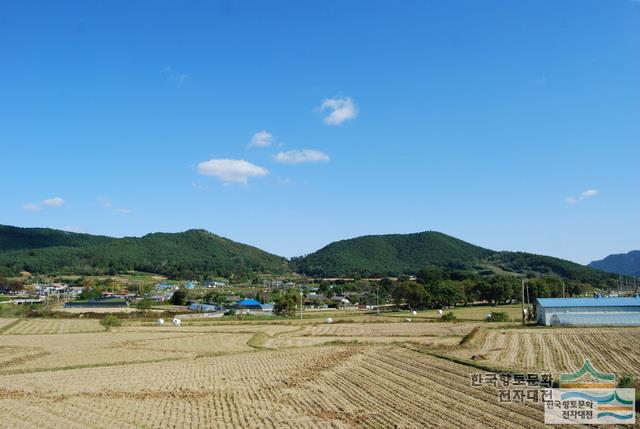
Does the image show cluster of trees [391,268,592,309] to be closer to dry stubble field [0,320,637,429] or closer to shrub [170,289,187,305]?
shrub [170,289,187,305]

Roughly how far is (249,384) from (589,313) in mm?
46631

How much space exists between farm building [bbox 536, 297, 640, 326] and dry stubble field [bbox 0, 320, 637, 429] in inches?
498

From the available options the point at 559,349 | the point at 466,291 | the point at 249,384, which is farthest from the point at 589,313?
the point at 466,291

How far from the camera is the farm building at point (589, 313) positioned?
55250mm

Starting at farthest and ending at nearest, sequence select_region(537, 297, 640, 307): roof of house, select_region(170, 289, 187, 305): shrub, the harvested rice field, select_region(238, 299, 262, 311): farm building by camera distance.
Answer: select_region(170, 289, 187, 305): shrub, select_region(238, 299, 262, 311): farm building, select_region(537, 297, 640, 307): roof of house, the harvested rice field

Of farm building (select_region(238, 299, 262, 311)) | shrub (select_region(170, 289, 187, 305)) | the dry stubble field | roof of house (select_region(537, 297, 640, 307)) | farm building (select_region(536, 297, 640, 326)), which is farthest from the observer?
shrub (select_region(170, 289, 187, 305))

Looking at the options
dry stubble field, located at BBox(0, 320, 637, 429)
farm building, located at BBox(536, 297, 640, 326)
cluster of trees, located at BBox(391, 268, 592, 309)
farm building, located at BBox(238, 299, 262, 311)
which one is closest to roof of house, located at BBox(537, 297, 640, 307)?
farm building, located at BBox(536, 297, 640, 326)

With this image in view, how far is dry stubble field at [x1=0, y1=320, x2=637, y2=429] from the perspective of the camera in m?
16.6

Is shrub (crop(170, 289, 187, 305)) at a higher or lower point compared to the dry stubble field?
higher

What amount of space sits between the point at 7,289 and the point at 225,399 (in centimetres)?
15683

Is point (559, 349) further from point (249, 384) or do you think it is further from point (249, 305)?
point (249, 305)

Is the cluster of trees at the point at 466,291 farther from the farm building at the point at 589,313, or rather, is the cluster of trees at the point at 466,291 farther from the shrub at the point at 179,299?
the shrub at the point at 179,299

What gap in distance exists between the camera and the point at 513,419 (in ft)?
50.9

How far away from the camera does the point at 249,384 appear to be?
23.2 metres
